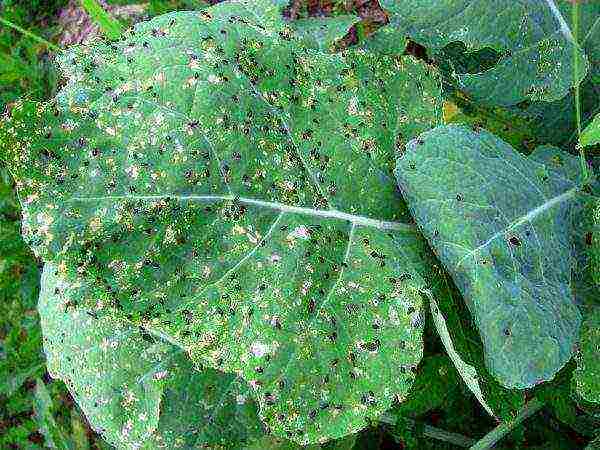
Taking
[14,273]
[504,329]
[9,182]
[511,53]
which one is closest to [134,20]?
[9,182]

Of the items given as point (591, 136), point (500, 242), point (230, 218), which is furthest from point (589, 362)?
point (230, 218)

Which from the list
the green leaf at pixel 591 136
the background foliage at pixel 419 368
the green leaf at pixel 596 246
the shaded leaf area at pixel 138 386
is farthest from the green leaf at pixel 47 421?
the green leaf at pixel 591 136

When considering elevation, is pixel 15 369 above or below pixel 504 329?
below

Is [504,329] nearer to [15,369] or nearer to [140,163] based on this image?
[140,163]

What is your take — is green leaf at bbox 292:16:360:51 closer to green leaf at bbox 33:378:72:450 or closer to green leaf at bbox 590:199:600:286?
green leaf at bbox 590:199:600:286

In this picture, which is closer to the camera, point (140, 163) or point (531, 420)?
point (140, 163)

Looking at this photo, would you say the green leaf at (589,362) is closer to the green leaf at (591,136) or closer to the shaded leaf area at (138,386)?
the green leaf at (591,136)
